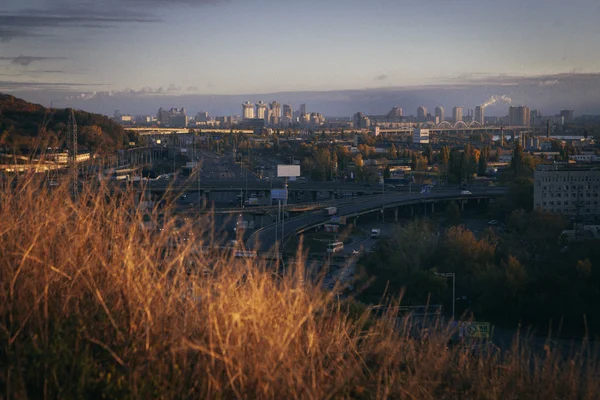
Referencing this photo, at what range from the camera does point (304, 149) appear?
873 inches

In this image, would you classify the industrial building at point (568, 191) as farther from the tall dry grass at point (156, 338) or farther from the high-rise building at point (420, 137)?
the high-rise building at point (420, 137)

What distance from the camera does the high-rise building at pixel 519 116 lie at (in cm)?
4994

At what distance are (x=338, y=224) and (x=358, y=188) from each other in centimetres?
492

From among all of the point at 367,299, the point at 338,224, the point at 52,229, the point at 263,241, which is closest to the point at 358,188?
the point at 338,224

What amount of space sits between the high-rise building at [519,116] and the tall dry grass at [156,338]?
50.9 m

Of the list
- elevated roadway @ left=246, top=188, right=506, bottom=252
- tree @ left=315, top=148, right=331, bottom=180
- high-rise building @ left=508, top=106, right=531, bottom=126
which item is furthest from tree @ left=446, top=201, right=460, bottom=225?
high-rise building @ left=508, top=106, right=531, bottom=126

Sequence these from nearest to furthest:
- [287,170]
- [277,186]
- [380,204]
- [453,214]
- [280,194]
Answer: [453,214]
[280,194]
[380,204]
[287,170]
[277,186]

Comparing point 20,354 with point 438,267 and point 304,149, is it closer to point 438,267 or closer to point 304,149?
point 438,267

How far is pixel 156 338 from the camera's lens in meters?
1.30

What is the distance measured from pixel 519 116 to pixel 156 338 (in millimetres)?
52812

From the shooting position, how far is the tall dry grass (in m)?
1.17

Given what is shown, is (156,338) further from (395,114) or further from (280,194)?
(395,114)

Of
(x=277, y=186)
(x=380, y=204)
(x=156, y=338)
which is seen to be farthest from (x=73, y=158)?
(x=277, y=186)

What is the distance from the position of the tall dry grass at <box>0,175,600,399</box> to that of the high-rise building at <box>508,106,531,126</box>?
167 feet
